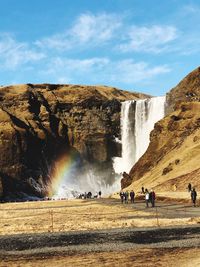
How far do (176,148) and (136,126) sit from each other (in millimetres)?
41216

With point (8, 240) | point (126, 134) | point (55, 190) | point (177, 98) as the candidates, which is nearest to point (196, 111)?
point (177, 98)

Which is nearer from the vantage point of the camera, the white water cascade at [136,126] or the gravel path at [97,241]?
the gravel path at [97,241]

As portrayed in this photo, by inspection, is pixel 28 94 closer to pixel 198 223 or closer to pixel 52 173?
pixel 52 173

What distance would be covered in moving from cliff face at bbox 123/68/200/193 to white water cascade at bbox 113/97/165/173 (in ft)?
21.6

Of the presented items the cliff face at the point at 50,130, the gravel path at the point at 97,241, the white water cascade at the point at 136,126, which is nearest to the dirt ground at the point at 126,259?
the gravel path at the point at 97,241

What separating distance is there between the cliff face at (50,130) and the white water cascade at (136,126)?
11.4 ft

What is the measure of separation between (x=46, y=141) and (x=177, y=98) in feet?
141

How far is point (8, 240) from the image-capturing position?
28.4 metres

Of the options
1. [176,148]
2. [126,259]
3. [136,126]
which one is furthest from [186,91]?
[126,259]

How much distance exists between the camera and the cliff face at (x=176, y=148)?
7431cm

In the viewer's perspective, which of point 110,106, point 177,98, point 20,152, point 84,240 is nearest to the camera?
point 84,240

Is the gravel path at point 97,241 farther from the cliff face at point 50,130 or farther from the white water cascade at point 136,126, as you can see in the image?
the cliff face at point 50,130

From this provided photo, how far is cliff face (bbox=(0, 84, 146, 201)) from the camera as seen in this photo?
132000 mm

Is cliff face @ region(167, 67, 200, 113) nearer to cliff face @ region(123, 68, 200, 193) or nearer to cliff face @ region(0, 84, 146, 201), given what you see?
cliff face @ region(123, 68, 200, 193)
